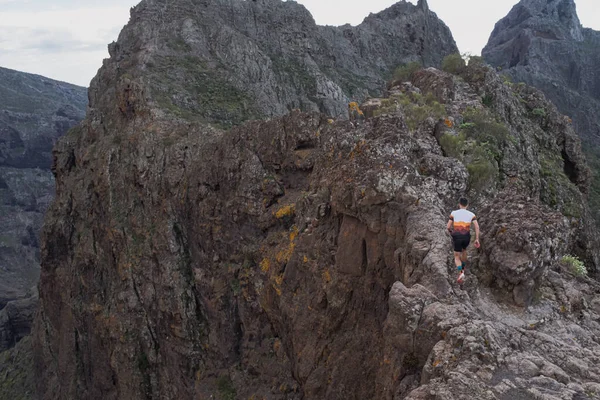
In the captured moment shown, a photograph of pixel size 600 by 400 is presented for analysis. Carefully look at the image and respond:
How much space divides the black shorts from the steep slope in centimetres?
6534

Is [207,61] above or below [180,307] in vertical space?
above

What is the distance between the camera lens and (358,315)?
10352mm

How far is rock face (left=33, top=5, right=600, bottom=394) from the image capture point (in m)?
6.91

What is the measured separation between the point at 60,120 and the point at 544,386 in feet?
435

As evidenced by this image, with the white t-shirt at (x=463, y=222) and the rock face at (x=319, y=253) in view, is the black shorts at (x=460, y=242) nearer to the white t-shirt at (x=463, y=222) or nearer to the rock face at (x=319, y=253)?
the white t-shirt at (x=463, y=222)

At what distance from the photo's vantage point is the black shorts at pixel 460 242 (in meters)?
7.69

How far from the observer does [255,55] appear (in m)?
48.6

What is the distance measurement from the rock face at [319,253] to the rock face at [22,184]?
26.2m

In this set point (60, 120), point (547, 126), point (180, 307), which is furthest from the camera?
point (60, 120)

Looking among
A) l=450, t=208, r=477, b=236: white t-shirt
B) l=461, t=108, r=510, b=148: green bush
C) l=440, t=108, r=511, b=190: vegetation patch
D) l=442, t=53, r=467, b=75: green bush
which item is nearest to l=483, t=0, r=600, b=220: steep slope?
l=442, t=53, r=467, b=75: green bush

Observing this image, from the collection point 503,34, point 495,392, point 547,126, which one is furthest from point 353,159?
point 503,34

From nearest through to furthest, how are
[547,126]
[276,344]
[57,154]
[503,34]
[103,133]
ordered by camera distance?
1. [276,344]
2. [547,126]
3. [103,133]
4. [57,154]
5. [503,34]

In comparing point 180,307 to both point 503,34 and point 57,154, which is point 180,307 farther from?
point 503,34

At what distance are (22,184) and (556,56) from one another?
356ft
